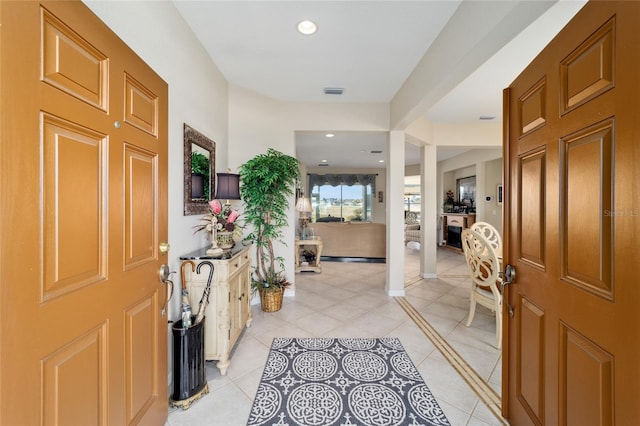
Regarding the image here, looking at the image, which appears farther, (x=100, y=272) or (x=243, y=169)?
Result: (x=243, y=169)

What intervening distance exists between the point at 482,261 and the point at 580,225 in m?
1.71

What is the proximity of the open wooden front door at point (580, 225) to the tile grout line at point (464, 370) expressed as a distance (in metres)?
0.34

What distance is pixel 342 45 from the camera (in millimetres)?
2336

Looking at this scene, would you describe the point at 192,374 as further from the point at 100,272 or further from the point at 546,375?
the point at 546,375

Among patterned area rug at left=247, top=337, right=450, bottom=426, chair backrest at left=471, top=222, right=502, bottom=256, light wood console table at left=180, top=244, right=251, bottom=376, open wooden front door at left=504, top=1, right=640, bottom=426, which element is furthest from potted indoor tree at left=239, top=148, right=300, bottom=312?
chair backrest at left=471, top=222, right=502, bottom=256

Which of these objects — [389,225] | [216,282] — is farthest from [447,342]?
[216,282]

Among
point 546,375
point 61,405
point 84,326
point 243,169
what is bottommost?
→ point 546,375

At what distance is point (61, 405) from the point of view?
795mm

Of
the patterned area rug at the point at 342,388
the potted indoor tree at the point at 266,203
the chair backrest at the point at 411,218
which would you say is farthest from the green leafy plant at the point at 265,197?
Result: the chair backrest at the point at 411,218

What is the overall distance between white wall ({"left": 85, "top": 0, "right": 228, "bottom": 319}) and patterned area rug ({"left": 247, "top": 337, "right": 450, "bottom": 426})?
0.94 meters

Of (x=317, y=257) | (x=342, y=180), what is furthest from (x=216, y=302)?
(x=342, y=180)

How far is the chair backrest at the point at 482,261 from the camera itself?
228 cm

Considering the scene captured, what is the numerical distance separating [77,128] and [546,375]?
2105mm

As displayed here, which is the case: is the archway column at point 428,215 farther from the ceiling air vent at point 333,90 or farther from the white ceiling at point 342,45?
the ceiling air vent at point 333,90
